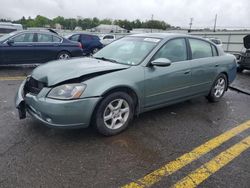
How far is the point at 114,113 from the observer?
3.77 meters

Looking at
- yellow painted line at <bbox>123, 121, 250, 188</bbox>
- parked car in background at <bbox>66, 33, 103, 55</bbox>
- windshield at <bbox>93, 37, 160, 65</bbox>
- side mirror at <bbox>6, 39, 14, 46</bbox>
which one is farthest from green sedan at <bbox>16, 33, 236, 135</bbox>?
parked car in background at <bbox>66, 33, 103, 55</bbox>

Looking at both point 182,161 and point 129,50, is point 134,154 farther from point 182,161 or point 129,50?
point 129,50

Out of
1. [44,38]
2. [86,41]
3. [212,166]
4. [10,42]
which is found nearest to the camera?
[212,166]

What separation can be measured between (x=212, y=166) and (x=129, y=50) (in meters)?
2.40

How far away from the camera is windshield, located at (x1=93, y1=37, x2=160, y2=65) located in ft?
13.9

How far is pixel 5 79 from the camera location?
7.25 metres

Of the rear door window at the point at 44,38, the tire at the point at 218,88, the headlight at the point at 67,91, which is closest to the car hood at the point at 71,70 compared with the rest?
the headlight at the point at 67,91

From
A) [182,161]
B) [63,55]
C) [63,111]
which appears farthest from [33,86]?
[63,55]

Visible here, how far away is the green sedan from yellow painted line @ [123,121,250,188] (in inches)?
41.3

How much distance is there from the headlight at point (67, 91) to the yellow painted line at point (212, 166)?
163 cm

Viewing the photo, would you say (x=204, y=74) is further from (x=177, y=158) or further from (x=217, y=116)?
(x=177, y=158)

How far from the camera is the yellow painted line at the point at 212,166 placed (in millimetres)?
2717

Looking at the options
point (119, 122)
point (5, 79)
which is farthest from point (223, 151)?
point (5, 79)

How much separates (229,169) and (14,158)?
2548 mm
